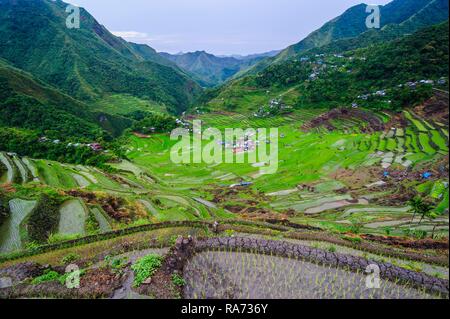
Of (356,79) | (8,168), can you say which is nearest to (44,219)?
(8,168)

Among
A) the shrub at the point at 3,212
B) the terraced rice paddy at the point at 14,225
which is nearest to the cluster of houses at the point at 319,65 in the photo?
the terraced rice paddy at the point at 14,225

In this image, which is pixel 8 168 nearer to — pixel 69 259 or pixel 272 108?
pixel 69 259

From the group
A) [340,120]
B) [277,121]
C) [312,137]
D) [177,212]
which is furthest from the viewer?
[277,121]

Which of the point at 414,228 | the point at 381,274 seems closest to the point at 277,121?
the point at 414,228

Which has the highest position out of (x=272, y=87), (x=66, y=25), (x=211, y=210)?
(x=66, y=25)

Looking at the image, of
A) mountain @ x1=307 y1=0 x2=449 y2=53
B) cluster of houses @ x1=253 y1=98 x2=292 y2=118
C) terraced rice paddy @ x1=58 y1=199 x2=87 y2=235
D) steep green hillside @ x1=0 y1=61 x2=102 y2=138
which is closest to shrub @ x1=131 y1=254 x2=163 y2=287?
terraced rice paddy @ x1=58 y1=199 x2=87 y2=235

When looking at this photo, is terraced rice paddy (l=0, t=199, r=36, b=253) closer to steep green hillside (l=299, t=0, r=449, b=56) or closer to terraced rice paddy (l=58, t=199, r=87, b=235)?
terraced rice paddy (l=58, t=199, r=87, b=235)
